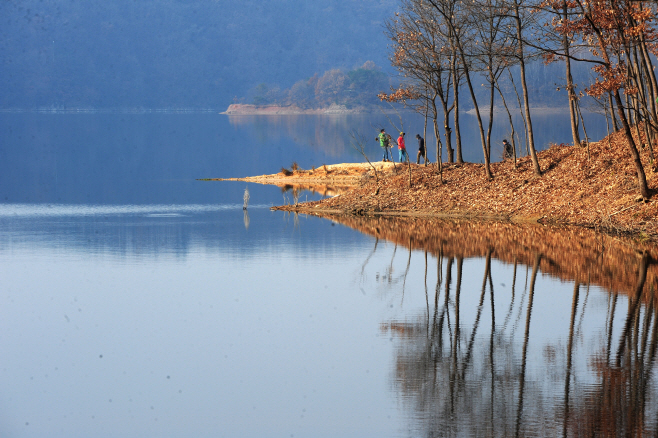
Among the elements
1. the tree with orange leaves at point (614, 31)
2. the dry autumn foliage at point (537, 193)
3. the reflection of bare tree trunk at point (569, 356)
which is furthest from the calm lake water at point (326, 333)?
the tree with orange leaves at point (614, 31)

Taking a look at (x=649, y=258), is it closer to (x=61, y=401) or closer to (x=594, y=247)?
(x=594, y=247)

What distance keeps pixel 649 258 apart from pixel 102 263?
12.9 metres

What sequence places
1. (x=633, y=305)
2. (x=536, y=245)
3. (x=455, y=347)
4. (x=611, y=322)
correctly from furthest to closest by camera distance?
(x=536, y=245)
(x=633, y=305)
(x=611, y=322)
(x=455, y=347)

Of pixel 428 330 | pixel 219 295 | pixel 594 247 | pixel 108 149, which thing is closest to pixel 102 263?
pixel 219 295

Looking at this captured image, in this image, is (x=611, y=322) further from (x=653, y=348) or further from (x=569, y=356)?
(x=569, y=356)

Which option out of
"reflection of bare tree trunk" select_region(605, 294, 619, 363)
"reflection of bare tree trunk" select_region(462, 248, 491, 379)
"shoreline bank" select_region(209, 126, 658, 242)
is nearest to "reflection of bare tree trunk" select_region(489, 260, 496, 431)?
"reflection of bare tree trunk" select_region(462, 248, 491, 379)

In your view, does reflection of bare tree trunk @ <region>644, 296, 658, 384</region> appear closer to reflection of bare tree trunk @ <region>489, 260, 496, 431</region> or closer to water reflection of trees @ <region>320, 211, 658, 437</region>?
water reflection of trees @ <region>320, 211, 658, 437</region>

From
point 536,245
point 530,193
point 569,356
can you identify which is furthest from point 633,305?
point 530,193

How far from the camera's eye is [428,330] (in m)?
13.1

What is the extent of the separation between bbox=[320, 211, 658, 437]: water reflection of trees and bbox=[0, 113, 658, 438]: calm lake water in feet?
0.12

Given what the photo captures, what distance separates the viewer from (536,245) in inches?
869

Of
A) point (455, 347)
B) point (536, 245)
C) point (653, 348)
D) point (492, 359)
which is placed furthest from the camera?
point (536, 245)

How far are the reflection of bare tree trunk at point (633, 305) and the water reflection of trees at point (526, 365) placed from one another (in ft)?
0.06

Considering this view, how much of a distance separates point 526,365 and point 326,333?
336 centimetres
